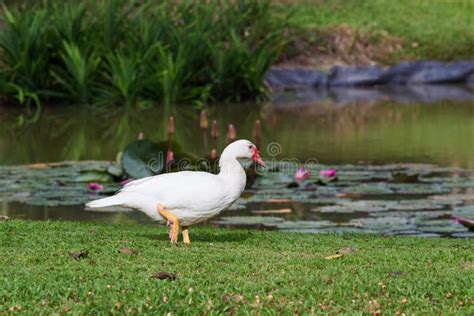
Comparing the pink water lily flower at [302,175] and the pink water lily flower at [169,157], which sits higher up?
the pink water lily flower at [169,157]

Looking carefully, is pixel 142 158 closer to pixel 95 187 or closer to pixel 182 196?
pixel 95 187

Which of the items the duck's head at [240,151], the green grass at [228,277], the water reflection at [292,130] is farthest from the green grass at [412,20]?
the green grass at [228,277]

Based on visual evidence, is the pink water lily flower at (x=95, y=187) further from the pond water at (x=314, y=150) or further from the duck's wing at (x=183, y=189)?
the duck's wing at (x=183, y=189)

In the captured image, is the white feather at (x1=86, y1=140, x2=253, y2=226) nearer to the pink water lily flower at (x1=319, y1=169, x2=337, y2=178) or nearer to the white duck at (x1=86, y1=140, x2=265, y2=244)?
the white duck at (x1=86, y1=140, x2=265, y2=244)

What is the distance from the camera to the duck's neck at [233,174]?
337 inches

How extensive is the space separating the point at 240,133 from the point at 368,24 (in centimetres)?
1025

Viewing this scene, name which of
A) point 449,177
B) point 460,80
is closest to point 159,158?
point 449,177

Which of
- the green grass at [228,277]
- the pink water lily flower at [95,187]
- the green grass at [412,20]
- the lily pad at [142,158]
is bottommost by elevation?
the green grass at [228,277]

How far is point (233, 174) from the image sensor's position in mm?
8617

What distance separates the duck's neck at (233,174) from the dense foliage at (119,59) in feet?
41.9

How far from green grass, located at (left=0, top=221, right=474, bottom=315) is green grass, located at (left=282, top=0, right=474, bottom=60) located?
1922cm

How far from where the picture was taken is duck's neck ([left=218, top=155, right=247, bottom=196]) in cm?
857

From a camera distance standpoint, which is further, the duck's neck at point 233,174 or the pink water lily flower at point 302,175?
the pink water lily flower at point 302,175

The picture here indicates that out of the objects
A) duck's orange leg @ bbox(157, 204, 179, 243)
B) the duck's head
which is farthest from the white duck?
the duck's head
